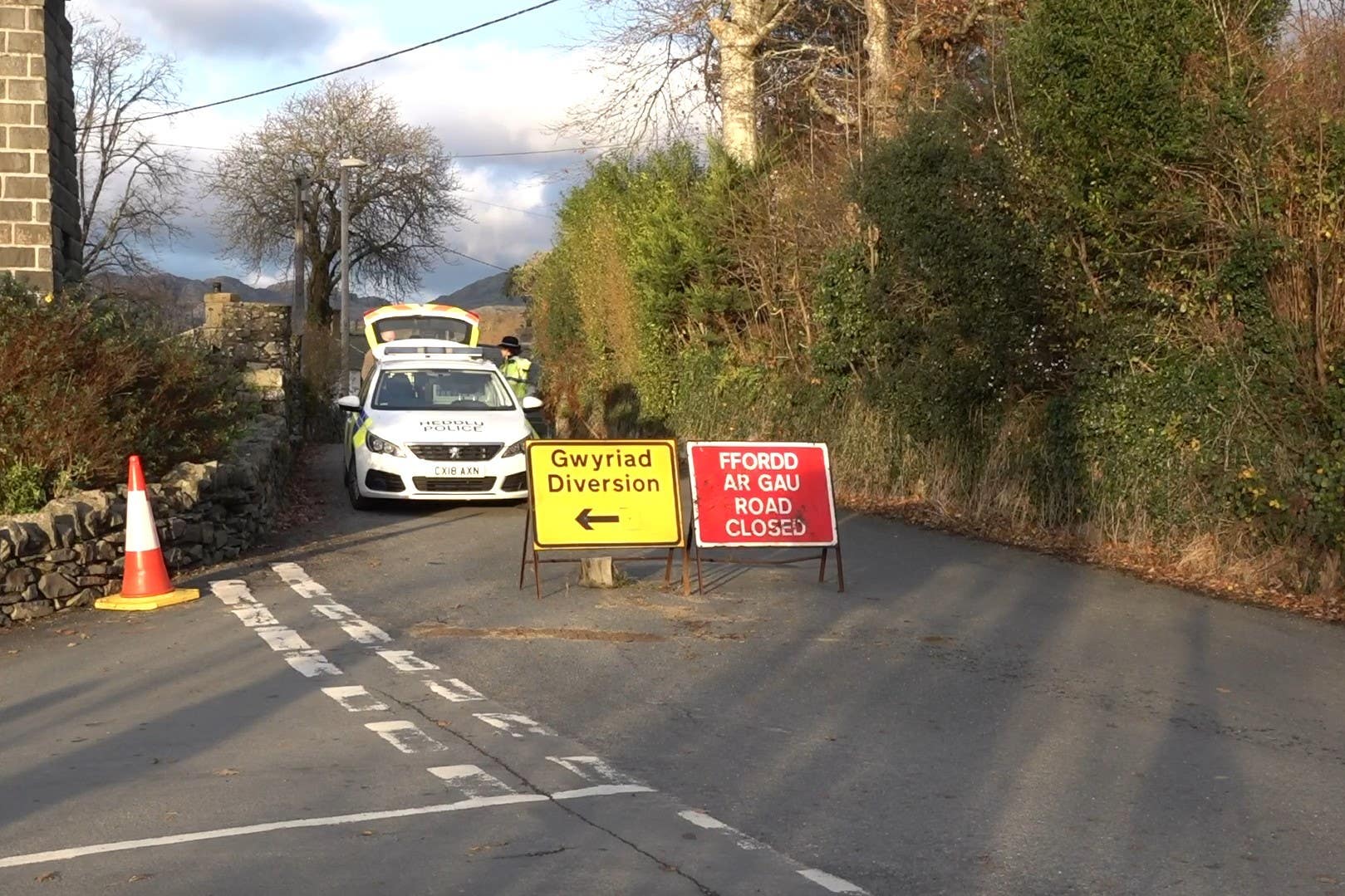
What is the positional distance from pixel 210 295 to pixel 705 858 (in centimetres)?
2447

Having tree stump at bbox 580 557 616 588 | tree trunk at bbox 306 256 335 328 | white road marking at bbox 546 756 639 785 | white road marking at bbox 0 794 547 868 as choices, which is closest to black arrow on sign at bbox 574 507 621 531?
tree stump at bbox 580 557 616 588

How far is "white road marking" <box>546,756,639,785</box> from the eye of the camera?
6.82 metres

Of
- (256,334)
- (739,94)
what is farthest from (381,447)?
(739,94)

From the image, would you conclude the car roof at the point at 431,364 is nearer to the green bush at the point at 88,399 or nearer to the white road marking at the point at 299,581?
the green bush at the point at 88,399

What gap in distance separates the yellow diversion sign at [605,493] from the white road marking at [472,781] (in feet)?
14.8

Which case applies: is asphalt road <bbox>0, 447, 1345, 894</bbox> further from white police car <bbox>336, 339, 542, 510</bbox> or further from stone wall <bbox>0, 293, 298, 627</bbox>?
white police car <bbox>336, 339, 542, 510</bbox>

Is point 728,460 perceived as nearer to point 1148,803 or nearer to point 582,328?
point 1148,803

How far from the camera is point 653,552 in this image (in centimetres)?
1381

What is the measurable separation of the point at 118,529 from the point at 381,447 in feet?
16.9

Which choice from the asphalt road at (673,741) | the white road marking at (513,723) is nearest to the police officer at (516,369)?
the asphalt road at (673,741)

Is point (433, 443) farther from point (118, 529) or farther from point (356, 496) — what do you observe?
point (118, 529)

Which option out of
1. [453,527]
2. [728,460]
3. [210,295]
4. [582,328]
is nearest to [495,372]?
[453,527]

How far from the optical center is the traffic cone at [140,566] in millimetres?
11039

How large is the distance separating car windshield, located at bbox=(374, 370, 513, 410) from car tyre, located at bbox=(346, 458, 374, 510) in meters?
0.80
